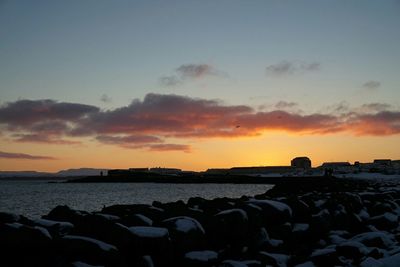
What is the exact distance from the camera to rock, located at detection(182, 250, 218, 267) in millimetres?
7750

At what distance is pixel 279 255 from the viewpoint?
8.28 meters

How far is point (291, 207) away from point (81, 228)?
5959 mm

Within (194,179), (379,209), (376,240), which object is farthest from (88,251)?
(194,179)

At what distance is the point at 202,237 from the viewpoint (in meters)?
8.41

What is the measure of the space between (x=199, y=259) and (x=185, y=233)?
19.8 inches

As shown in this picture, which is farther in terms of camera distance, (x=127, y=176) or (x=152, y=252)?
(x=127, y=176)

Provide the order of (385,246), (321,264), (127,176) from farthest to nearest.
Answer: (127,176)
(385,246)
(321,264)

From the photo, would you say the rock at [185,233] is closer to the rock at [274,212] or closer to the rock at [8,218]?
the rock at [274,212]

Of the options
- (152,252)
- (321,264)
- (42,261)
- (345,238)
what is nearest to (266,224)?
(345,238)

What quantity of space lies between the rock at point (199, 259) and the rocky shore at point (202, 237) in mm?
16

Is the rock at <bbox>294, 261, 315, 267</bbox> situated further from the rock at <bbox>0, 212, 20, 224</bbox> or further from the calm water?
the calm water

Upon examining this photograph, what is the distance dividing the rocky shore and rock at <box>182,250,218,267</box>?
0.05 ft

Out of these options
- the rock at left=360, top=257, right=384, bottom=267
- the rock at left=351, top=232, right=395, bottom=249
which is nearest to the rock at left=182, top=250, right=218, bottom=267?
the rock at left=360, top=257, right=384, bottom=267

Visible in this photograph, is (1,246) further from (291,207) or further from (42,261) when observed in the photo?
(291,207)
